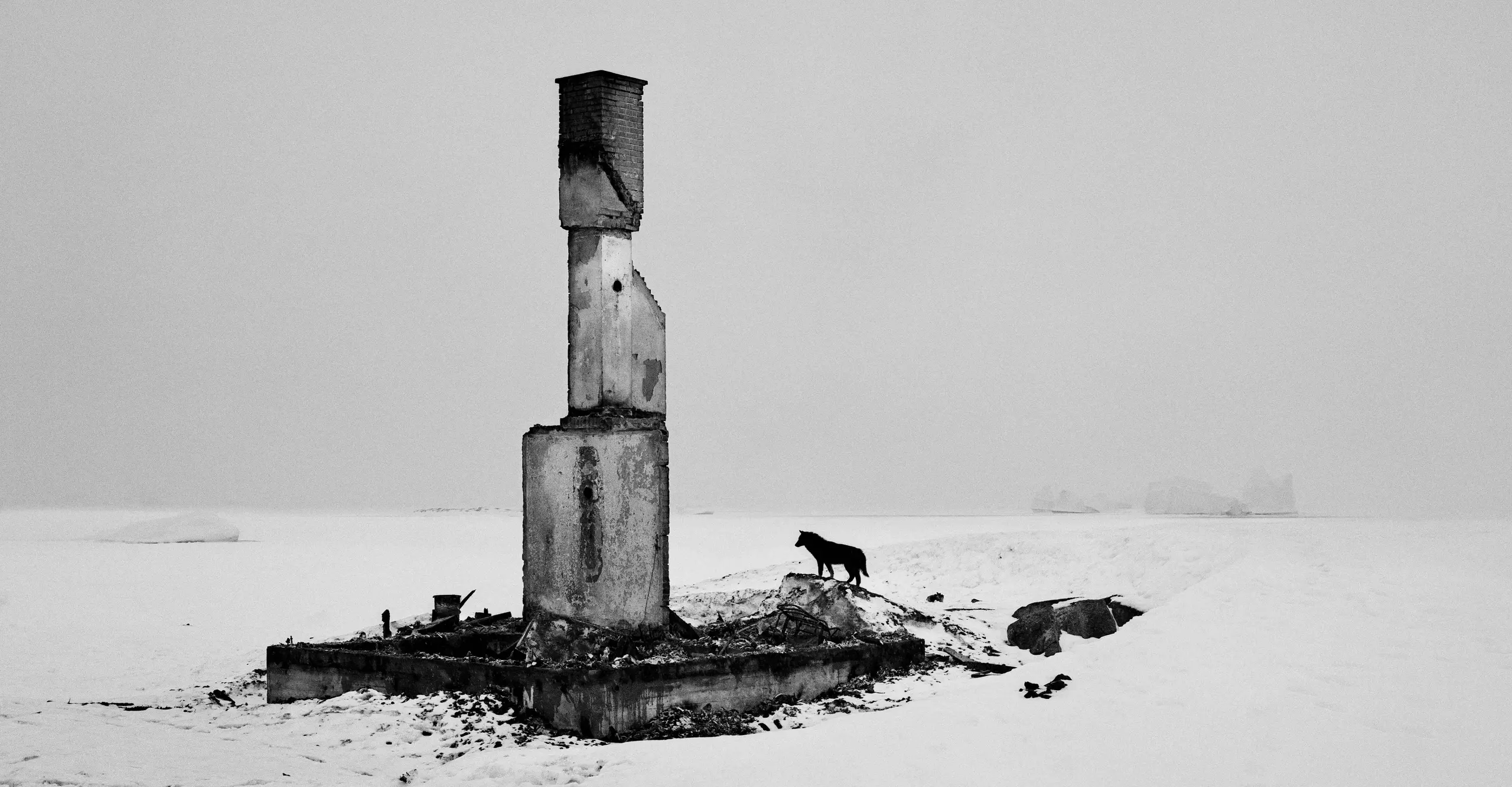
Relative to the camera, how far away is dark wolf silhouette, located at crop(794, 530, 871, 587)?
13808 mm

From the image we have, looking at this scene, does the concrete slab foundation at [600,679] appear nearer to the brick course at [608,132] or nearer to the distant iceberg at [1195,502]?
the brick course at [608,132]

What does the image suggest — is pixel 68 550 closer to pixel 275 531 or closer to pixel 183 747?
pixel 275 531

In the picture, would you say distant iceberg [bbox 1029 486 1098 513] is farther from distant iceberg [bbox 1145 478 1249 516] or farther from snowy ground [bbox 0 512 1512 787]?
snowy ground [bbox 0 512 1512 787]

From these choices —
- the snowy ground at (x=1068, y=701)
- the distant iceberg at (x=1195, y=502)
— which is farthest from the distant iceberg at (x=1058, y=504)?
the snowy ground at (x=1068, y=701)

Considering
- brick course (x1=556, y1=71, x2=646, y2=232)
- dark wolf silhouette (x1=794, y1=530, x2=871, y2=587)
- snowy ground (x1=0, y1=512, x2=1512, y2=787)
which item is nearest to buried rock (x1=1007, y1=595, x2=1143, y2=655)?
snowy ground (x1=0, y1=512, x2=1512, y2=787)

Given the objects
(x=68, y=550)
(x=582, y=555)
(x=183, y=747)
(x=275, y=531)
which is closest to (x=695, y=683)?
(x=582, y=555)

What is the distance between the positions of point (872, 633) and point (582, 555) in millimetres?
3130

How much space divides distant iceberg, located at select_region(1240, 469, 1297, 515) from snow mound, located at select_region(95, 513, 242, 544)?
878 inches

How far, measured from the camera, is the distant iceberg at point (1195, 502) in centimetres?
3161

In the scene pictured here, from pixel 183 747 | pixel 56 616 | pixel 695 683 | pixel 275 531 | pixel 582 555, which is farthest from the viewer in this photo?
pixel 275 531

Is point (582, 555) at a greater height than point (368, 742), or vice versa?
point (582, 555)

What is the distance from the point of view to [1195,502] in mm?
32031

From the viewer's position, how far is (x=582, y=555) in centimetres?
1144

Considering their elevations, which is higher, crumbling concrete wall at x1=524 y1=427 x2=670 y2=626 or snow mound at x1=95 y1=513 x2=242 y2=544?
crumbling concrete wall at x1=524 y1=427 x2=670 y2=626
